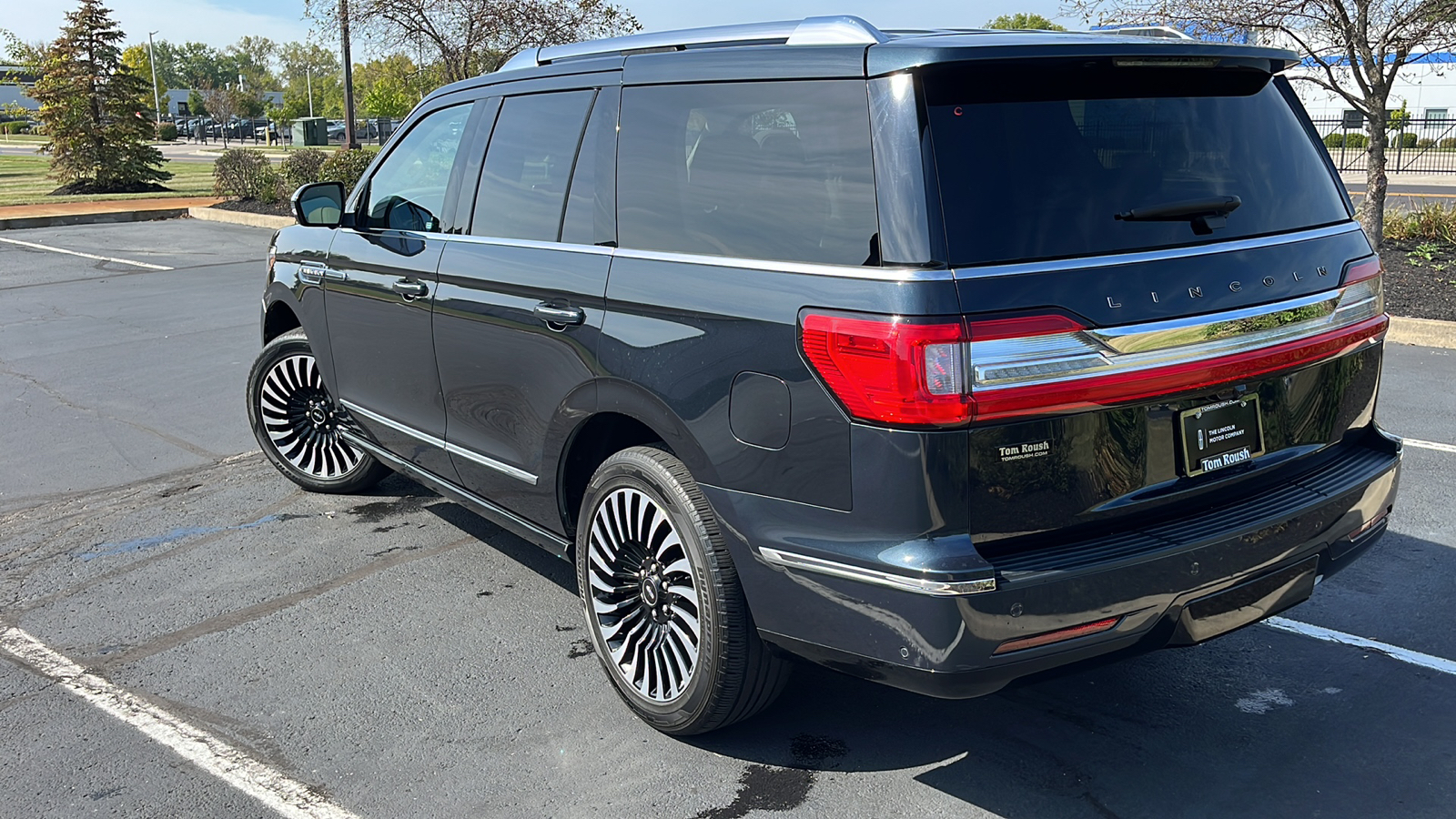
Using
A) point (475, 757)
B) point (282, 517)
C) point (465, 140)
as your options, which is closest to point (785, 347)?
point (475, 757)

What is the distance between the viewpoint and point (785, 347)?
2914 mm

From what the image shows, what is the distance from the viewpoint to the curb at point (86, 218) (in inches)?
834

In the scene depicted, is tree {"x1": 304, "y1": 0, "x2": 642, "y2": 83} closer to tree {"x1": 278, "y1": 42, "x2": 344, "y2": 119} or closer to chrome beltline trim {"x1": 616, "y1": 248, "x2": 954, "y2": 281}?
chrome beltline trim {"x1": 616, "y1": 248, "x2": 954, "y2": 281}

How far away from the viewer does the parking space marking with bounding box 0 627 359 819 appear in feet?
10.6

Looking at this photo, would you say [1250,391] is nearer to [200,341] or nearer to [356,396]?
[356,396]

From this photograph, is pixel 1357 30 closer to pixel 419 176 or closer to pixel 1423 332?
pixel 1423 332

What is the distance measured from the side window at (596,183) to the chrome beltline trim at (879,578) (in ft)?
3.91

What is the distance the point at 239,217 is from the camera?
2166 centimetres

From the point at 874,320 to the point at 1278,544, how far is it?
129 centimetres

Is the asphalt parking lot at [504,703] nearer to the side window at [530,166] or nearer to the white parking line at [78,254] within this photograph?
the side window at [530,166]

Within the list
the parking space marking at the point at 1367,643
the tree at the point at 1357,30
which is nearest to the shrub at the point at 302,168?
the tree at the point at 1357,30

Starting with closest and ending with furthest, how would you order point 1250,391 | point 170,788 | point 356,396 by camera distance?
1. point 1250,391
2. point 170,788
3. point 356,396

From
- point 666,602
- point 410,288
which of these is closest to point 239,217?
point 410,288

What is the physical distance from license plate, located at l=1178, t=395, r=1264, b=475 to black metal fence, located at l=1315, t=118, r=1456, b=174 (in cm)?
2901
